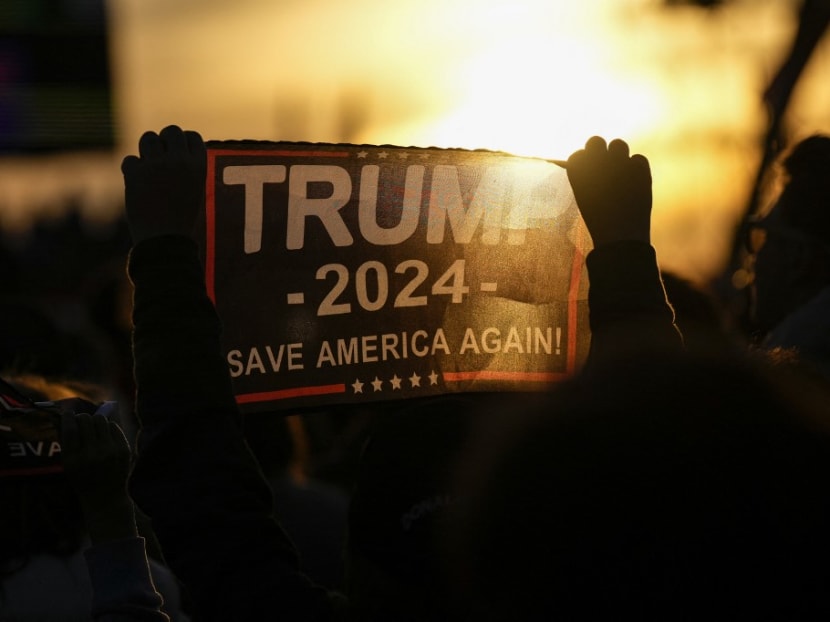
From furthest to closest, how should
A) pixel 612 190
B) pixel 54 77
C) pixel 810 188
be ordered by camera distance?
1. pixel 54 77
2. pixel 810 188
3. pixel 612 190

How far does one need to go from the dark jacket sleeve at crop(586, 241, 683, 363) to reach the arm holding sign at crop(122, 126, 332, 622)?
2.18 feet

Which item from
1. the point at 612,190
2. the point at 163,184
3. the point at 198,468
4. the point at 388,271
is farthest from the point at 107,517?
the point at 612,190

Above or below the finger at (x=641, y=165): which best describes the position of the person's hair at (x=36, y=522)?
below

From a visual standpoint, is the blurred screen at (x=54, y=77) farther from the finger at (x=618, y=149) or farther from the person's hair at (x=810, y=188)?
the finger at (x=618, y=149)

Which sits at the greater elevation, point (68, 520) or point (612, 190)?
point (612, 190)

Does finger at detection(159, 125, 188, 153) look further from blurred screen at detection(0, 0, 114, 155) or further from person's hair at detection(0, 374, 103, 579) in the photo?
Result: blurred screen at detection(0, 0, 114, 155)

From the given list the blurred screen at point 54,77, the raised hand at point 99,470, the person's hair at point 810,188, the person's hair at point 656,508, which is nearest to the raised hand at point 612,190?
the raised hand at point 99,470

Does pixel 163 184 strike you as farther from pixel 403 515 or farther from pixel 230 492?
pixel 403 515

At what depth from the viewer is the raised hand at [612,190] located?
204 cm

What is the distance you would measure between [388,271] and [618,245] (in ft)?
1.57

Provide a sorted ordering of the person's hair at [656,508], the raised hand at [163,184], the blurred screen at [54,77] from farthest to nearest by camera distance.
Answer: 1. the blurred screen at [54,77]
2. the raised hand at [163,184]
3. the person's hair at [656,508]

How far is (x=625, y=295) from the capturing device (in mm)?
1944

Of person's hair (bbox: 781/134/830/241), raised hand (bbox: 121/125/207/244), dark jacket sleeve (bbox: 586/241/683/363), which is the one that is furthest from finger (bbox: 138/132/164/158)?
person's hair (bbox: 781/134/830/241)

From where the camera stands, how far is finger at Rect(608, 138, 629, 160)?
2.09 metres
